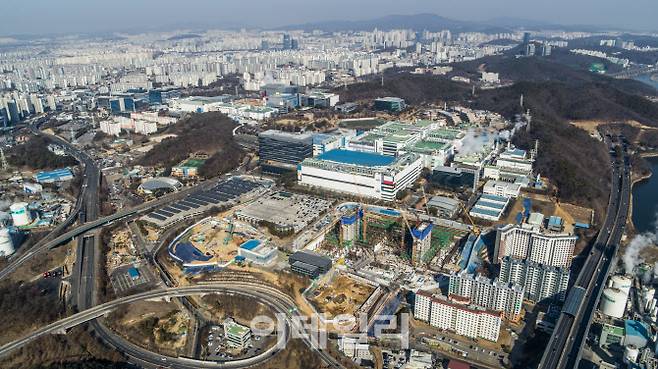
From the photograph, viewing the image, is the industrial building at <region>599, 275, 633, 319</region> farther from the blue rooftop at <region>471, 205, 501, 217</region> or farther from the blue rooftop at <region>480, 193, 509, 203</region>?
the blue rooftop at <region>480, 193, 509, 203</region>

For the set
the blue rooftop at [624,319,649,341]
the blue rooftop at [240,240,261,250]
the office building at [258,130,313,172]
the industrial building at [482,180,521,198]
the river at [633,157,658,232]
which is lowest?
the blue rooftop at [624,319,649,341]

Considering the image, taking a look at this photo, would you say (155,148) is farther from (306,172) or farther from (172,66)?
(172,66)

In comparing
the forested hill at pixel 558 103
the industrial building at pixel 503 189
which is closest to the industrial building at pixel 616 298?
the forested hill at pixel 558 103

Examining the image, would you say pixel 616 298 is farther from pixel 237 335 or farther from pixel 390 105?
pixel 390 105

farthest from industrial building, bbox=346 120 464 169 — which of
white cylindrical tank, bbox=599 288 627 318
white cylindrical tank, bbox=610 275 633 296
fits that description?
white cylindrical tank, bbox=599 288 627 318

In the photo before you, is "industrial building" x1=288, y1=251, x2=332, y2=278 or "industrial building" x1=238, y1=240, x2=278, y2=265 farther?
"industrial building" x1=238, y1=240, x2=278, y2=265

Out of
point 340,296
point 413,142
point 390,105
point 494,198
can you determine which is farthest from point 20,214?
point 390,105

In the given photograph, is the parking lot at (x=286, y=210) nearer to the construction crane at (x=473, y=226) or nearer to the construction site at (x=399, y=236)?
the construction site at (x=399, y=236)
